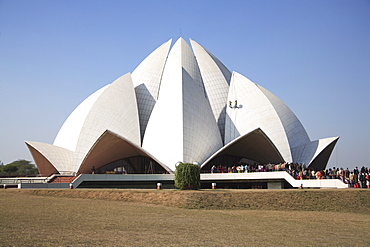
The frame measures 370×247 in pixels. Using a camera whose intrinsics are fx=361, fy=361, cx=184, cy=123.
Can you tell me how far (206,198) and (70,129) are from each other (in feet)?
74.9

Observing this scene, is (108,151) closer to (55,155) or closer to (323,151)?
(55,155)

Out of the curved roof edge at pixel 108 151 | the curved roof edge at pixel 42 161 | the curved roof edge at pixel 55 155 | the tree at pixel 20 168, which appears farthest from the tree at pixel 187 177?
the tree at pixel 20 168

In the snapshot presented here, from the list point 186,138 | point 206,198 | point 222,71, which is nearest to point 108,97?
point 186,138

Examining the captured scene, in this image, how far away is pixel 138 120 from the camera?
110 ft

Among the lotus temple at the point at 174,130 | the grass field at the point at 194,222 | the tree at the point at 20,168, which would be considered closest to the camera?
the grass field at the point at 194,222

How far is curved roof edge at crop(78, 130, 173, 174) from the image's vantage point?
2862 centimetres

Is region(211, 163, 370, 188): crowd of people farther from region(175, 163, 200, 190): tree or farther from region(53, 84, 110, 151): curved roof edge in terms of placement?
region(53, 84, 110, 151): curved roof edge

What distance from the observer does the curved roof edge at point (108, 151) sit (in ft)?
93.9

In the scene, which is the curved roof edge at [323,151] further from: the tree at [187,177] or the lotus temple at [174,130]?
the tree at [187,177]

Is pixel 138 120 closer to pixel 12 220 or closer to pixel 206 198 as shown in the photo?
pixel 206 198

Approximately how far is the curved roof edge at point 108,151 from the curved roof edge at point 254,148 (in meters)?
6.39

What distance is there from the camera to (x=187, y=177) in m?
19.6

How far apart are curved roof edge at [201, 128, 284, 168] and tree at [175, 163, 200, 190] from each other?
9571 millimetres

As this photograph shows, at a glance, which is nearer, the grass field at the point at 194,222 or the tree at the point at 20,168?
the grass field at the point at 194,222
